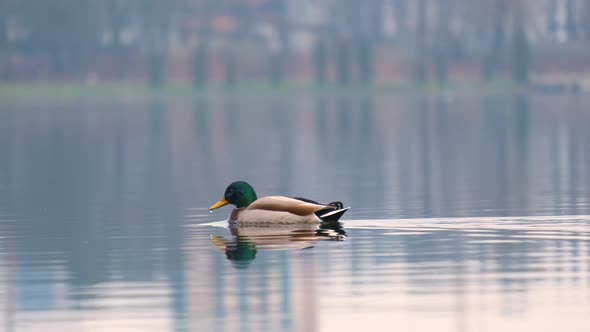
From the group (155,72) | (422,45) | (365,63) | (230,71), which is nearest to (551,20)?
(422,45)

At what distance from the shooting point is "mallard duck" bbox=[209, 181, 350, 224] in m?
22.1

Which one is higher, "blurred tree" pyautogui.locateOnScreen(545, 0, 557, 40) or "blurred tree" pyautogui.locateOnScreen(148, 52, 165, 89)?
"blurred tree" pyautogui.locateOnScreen(545, 0, 557, 40)

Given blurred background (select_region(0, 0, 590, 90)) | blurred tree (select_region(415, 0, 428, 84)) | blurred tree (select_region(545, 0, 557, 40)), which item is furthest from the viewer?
blurred tree (select_region(545, 0, 557, 40))

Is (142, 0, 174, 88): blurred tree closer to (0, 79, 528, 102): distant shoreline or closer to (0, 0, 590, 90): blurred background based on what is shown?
(0, 0, 590, 90): blurred background

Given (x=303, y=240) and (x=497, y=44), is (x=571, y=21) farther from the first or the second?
(x=303, y=240)

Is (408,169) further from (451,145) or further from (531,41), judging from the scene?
(531,41)

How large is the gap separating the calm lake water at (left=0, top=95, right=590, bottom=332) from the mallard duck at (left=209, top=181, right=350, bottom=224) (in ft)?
0.78

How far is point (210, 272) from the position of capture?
1850 cm

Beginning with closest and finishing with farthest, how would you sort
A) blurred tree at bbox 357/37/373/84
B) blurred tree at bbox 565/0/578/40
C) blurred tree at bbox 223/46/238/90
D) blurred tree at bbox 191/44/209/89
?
blurred tree at bbox 191/44/209/89, blurred tree at bbox 223/46/238/90, blurred tree at bbox 357/37/373/84, blurred tree at bbox 565/0/578/40

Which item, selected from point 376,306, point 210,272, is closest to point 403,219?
point 210,272

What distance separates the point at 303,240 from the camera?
2109 centimetres

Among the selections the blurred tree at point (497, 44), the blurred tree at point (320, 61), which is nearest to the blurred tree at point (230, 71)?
the blurred tree at point (320, 61)

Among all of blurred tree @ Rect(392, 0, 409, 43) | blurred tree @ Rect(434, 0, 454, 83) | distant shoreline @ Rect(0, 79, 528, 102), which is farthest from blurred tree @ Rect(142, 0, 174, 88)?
blurred tree @ Rect(434, 0, 454, 83)

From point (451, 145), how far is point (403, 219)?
84.9 feet
